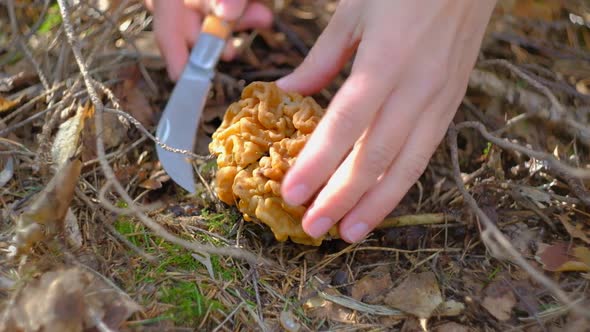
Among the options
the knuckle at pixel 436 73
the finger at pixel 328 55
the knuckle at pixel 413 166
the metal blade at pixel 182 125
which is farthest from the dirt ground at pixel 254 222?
the finger at pixel 328 55

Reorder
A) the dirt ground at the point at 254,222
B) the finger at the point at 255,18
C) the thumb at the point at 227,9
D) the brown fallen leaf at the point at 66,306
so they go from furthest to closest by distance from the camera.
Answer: the finger at the point at 255,18 < the thumb at the point at 227,9 < the dirt ground at the point at 254,222 < the brown fallen leaf at the point at 66,306

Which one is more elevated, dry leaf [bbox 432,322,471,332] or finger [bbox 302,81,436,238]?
finger [bbox 302,81,436,238]

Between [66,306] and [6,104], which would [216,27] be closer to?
[6,104]

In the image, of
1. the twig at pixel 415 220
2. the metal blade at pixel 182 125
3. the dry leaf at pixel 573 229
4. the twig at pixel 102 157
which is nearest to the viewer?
the twig at pixel 102 157

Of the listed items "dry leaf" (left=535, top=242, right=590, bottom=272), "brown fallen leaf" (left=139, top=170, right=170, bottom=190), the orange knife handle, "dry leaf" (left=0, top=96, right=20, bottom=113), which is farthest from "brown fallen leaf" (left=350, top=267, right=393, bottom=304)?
"dry leaf" (left=0, top=96, right=20, bottom=113)

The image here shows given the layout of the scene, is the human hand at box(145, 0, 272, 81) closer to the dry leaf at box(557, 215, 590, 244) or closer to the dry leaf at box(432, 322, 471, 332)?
the dry leaf at box(432, 322, 471, 332)

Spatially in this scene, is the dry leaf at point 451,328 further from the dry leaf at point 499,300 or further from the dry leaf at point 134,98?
the dry leaf at point 134,98
